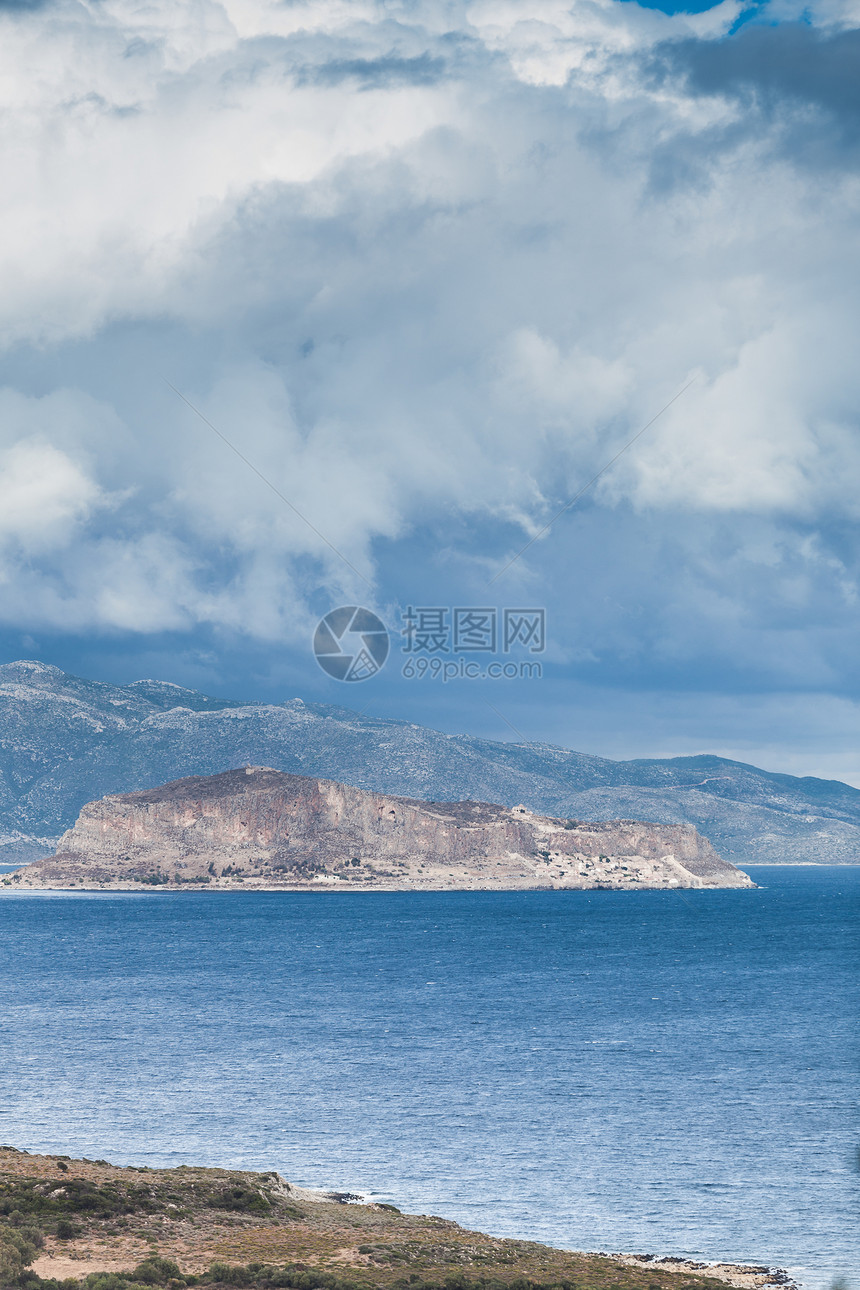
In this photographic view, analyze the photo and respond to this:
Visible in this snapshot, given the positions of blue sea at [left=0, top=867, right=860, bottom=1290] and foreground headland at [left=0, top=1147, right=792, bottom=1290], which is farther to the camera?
blue sea at [left=0, top=867, right=860, bottom=1290]

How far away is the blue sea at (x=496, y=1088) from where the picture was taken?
43562 millimetres

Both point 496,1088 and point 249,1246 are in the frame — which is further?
point 496,1088

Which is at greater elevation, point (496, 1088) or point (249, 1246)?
point (249, 1246)

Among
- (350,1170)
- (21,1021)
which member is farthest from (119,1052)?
(350,1170)

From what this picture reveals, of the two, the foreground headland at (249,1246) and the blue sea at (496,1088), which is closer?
the foreground headland at (249,1246)

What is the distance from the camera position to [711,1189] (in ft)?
148

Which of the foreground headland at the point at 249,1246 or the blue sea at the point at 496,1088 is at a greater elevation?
the foreground headland at the point at 249,1246

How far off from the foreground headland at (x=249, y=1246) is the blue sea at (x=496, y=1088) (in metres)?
4.16

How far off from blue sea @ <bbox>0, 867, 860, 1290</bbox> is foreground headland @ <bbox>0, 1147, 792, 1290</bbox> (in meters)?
4.16

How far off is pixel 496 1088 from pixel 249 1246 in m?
30.9

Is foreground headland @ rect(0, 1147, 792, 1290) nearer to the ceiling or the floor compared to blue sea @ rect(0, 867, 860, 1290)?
nearer to the ceiling

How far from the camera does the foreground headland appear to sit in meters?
29.9

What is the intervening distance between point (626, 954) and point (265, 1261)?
12003 cm

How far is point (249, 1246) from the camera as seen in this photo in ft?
111
